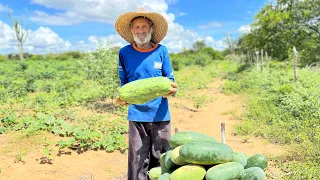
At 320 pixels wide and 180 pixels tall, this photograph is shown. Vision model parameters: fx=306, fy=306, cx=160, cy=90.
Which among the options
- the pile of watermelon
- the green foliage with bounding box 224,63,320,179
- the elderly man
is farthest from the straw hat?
the green foliage with bounding box 224,63,320,179

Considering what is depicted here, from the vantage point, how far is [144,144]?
3287 mm

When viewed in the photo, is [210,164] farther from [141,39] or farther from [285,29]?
[285,29]

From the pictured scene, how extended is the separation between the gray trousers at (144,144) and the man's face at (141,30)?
0.87 meters

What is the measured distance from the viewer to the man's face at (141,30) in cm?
302

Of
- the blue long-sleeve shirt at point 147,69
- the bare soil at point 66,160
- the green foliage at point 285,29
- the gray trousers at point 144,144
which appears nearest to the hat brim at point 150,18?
the blue long-sleeve shirt at point 147,69

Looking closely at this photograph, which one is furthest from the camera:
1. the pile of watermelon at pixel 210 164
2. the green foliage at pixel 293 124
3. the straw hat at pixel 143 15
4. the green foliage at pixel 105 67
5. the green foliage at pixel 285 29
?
the green foliage at pixel 285 29

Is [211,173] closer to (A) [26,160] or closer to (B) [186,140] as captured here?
(B) [186,140]

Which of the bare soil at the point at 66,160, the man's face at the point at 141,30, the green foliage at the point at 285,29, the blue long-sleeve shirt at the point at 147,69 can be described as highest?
the green foliage at the point at 285,29

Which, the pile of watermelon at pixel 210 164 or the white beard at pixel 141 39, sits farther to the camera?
the white beard at pixel 141 39

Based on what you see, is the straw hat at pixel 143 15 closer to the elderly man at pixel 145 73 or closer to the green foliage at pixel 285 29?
the elderly man at pixel 145 73

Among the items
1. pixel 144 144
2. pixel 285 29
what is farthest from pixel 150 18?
pixel 285 29

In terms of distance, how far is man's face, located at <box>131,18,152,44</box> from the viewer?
3.02 m

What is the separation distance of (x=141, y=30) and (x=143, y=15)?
0.15 m

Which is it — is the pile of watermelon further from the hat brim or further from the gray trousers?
the hat brim
